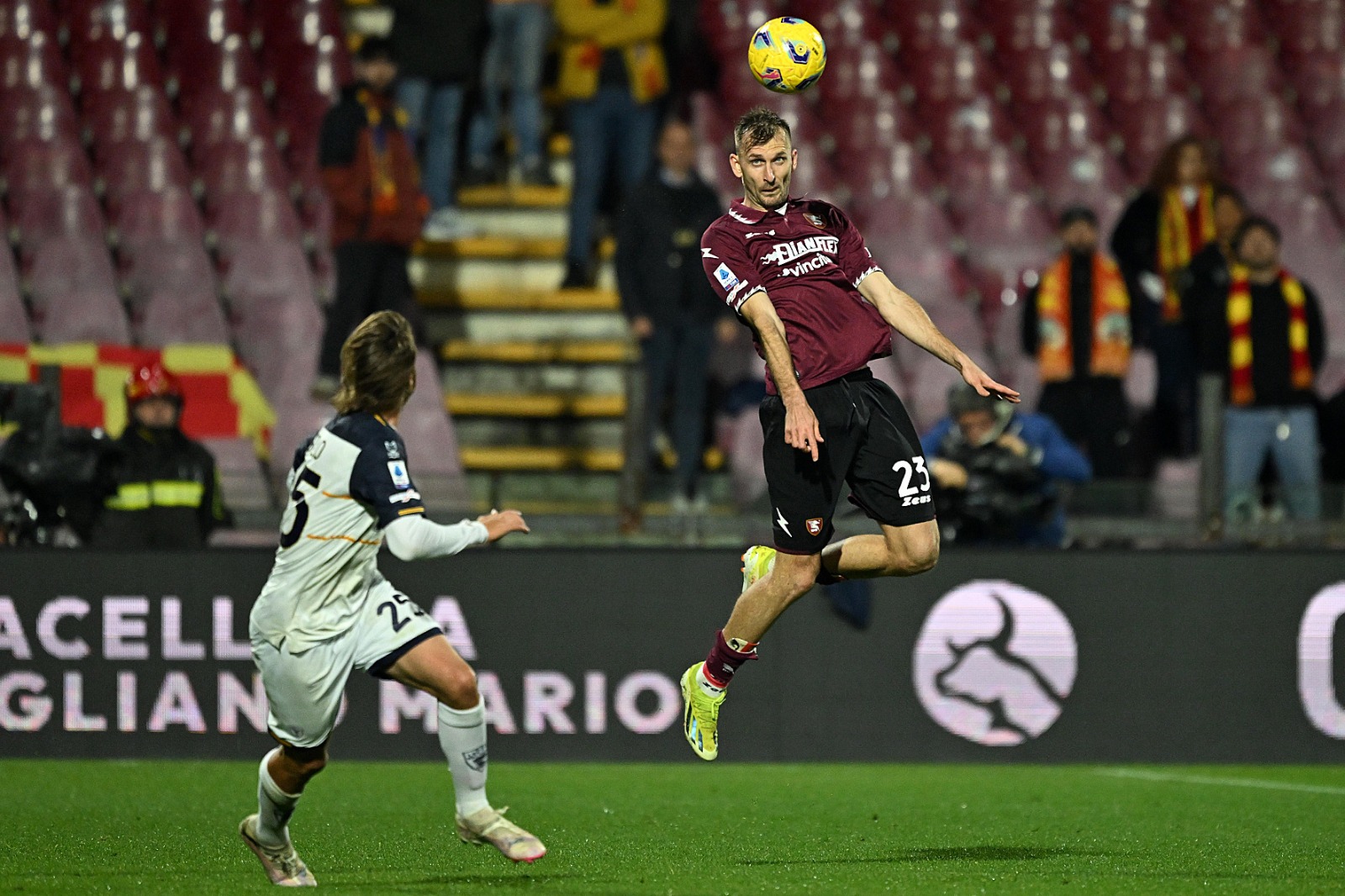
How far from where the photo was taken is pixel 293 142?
13531 mm

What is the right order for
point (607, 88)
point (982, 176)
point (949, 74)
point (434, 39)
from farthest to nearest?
1. point (949, 74)
2. point (982, 176)
3. point (434, 39)
4. point (607, 88)

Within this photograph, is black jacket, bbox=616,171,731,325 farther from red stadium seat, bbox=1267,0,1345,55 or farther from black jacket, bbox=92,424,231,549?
red stadium seat, bbox=1267,0,1345,55

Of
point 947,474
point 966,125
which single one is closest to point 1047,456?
point 947,474

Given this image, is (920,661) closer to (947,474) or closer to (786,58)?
(947,474)

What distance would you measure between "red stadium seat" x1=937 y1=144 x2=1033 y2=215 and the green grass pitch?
16.7ft

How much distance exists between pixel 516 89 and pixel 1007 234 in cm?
343

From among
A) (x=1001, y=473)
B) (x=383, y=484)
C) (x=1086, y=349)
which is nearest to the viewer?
(x=383, y=484)

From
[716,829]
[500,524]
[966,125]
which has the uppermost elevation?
[966,125]

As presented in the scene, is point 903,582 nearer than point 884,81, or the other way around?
point 903,582

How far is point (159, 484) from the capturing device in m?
9.80

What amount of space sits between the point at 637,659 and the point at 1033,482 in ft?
7.02

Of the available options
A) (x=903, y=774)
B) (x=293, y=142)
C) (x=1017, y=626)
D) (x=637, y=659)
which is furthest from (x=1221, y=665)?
(x=293, y=142)

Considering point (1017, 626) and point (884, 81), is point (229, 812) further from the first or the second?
point (884, 81)

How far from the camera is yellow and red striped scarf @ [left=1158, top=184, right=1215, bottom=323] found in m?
12.1
